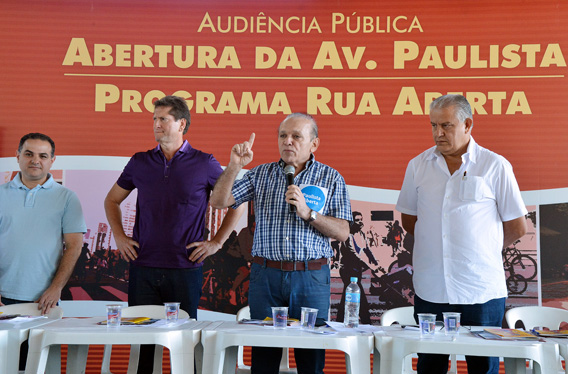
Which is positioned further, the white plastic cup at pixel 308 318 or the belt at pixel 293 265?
the belt at pixel 293 265

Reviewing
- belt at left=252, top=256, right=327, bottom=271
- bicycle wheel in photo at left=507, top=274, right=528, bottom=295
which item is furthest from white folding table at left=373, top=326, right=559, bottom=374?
bicycle wheel in photo at left=507, top=274, right=528, bottom=295

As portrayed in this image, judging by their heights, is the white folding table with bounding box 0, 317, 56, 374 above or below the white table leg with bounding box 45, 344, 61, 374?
above

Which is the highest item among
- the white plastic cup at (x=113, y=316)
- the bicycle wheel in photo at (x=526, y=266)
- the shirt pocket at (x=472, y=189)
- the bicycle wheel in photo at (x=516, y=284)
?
the shirt pocket at (x=472, y=189)

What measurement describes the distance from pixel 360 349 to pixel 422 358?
0.59 metres

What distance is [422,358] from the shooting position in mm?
2766

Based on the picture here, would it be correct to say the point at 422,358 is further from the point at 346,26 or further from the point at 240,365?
the point at 346,26

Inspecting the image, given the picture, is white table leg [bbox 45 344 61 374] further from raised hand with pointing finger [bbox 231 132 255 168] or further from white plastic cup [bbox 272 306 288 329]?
raised hand with pointing finger [bbox 231 132 255 168]

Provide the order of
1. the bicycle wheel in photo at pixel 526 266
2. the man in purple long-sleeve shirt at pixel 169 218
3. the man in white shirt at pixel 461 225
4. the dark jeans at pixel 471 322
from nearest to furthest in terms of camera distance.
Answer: the dark jeans at pixel 471 322
the man in white shirt at pixel 461 225
the man in purple long-sleeve shirt at pixel 169 218
the bicycle wheel in photo at pixel 526 266

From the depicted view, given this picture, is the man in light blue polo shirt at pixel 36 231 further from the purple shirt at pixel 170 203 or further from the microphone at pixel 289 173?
the microphone at pixel 289 173

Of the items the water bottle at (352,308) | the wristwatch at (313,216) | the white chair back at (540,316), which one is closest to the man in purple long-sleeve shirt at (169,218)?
the wristwatch at (313,216)

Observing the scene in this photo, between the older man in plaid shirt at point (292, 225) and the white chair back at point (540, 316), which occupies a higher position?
the older man in plaid shirt at point (292, 225)

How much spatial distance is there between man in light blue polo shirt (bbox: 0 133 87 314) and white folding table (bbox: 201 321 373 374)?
141 centimetres

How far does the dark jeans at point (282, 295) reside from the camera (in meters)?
2.75

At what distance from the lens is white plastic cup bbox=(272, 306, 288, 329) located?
2408 mm
